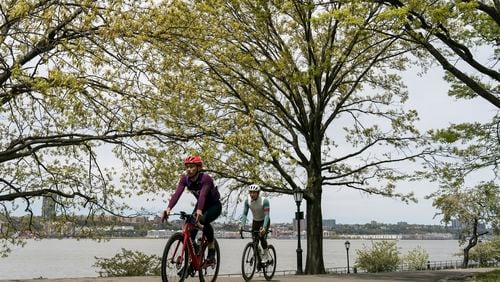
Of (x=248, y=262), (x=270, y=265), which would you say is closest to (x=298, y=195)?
(x=270, y=265)

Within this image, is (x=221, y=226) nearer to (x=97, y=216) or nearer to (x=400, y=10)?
(x=97, y=216)

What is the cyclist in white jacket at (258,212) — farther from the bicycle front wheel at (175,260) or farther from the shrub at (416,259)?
the shrub at (416,259)

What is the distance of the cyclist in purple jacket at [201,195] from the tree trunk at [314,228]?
607 inches

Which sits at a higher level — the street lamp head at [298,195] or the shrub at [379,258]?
the street lamp head at [298,195]

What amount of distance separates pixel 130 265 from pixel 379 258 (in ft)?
82.4

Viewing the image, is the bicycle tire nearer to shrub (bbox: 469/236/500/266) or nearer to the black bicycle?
the black bicycle

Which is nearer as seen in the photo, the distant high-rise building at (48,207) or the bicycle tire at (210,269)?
the bicycle tire at (210,269)

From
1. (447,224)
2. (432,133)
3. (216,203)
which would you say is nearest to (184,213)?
(216,203)

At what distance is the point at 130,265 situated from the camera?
1634cm

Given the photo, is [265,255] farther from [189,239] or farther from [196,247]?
[189,239]

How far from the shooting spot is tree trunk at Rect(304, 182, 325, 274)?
78.0 feet

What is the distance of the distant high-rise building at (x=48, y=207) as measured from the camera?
1836 cm

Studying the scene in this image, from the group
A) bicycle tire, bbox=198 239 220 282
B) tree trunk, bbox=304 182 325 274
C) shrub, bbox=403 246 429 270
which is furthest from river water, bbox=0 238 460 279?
bicycle tire, bbox=198 239 220 282

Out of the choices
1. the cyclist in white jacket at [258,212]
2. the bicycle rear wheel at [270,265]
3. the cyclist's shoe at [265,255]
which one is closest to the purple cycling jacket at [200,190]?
the cyclist in white jacket at [258,212]
